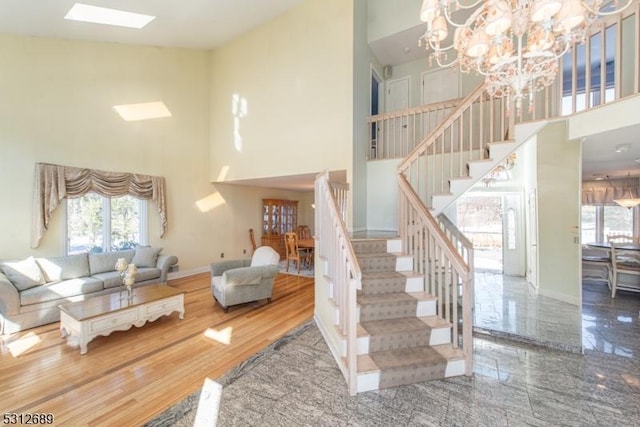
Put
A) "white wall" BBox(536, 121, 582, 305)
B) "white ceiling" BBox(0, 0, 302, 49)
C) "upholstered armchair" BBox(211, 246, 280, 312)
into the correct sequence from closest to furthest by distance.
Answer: "white wall" BBox(536, 121, 582, 305) < "white ceiling" BBox(0, 0, 302, 49) < "upholstered armchair" BBox(211, 246, 280, 312)

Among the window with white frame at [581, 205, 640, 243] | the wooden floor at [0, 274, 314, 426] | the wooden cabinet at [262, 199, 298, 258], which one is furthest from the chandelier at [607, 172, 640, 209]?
the wooden cabinet at [262, 199, 298, 258]

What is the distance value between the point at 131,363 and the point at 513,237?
7.41 meters

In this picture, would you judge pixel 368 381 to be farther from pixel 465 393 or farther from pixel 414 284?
pixel 414 284

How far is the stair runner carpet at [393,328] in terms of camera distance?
7.79 feet

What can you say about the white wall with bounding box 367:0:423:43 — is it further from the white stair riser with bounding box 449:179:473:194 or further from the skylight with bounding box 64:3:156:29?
the skylight with bounding box 64:3:156:29

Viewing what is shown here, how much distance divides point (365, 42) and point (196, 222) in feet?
18.2

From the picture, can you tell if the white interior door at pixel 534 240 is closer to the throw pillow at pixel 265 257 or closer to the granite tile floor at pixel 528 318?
the granite tile floor at pixel 528 318

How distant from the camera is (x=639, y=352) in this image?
2.79 meters

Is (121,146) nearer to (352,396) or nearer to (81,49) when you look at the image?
(81,49)

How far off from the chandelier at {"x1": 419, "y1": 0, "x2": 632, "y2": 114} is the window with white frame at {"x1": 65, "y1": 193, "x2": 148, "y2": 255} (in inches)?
242

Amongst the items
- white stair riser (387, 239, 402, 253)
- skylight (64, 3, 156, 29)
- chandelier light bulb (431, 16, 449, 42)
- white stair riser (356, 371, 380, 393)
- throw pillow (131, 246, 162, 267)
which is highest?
skylight (64, 3, 156, 29)

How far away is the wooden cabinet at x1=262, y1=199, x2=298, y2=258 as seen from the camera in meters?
8.24

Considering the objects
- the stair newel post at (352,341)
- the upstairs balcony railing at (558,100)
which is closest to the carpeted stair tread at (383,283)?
the stair newel post at (352,341)

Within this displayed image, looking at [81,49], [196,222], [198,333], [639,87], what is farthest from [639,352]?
[81,49]
